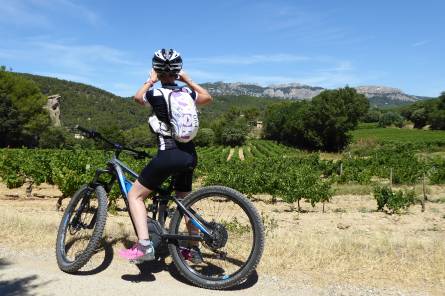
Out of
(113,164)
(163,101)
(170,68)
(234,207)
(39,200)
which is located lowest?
(39,200)

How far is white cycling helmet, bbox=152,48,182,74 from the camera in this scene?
3.64 m

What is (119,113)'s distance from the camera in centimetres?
15350

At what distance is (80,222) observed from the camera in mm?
4254

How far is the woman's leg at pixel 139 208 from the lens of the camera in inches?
143

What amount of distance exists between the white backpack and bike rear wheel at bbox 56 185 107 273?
940 millimetres

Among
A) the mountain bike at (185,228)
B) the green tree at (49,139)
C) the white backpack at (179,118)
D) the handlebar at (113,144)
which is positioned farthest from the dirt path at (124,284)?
the green tree at (49,139)

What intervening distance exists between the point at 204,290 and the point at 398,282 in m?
1.52

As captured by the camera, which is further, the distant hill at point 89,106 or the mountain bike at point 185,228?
the distant hill at point 89,106

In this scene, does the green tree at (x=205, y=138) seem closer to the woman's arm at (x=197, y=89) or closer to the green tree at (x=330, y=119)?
the green tree at (x=330, y=119)

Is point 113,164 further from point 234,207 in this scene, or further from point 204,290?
point 204,290

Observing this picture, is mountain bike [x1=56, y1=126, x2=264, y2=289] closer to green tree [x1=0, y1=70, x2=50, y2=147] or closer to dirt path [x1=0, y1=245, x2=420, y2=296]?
dirt path [x1=0, y1=245, x2=420, y2=296]

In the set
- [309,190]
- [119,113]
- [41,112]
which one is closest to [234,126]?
[41,112]

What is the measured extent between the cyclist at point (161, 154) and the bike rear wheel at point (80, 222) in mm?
405

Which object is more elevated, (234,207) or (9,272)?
(234,207)
